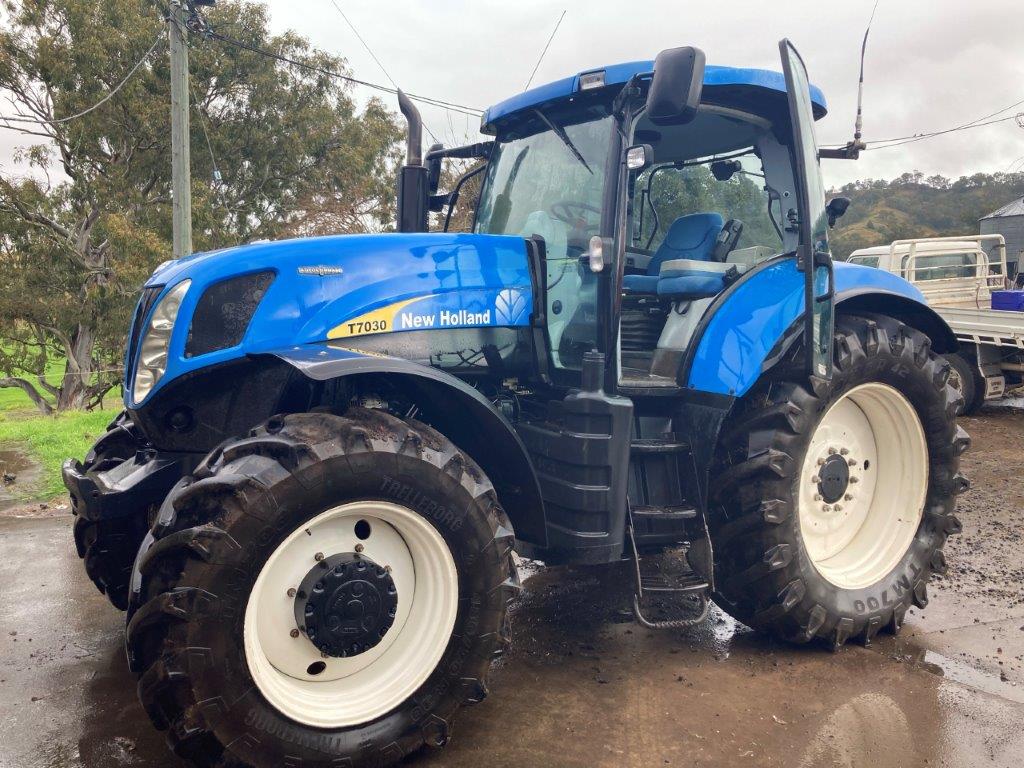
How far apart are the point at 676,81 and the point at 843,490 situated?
87.0 inches

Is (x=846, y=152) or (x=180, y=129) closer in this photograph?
(x=846, y=152)

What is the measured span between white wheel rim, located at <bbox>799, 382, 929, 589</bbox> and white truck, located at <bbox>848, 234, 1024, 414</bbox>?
642cm

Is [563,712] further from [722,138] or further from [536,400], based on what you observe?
[722,138]

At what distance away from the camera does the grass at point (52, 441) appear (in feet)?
22.3

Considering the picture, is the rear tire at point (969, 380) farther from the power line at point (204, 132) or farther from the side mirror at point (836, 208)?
the power line at point (204, 132)

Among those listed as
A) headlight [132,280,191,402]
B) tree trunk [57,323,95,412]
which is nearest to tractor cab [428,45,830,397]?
headlight [132,280,191,402]

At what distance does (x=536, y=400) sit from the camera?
3.72 m

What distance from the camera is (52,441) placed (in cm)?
854

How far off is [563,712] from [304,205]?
18910 millimetres

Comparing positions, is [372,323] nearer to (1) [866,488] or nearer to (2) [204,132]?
(1) [866,488]

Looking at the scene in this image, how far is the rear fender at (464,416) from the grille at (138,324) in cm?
74

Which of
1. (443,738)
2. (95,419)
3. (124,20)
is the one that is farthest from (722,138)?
(124,20)

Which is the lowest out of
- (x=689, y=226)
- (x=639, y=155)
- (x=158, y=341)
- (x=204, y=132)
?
(x=158, y=341)

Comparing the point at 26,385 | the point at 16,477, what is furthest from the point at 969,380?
the point at 26,385
